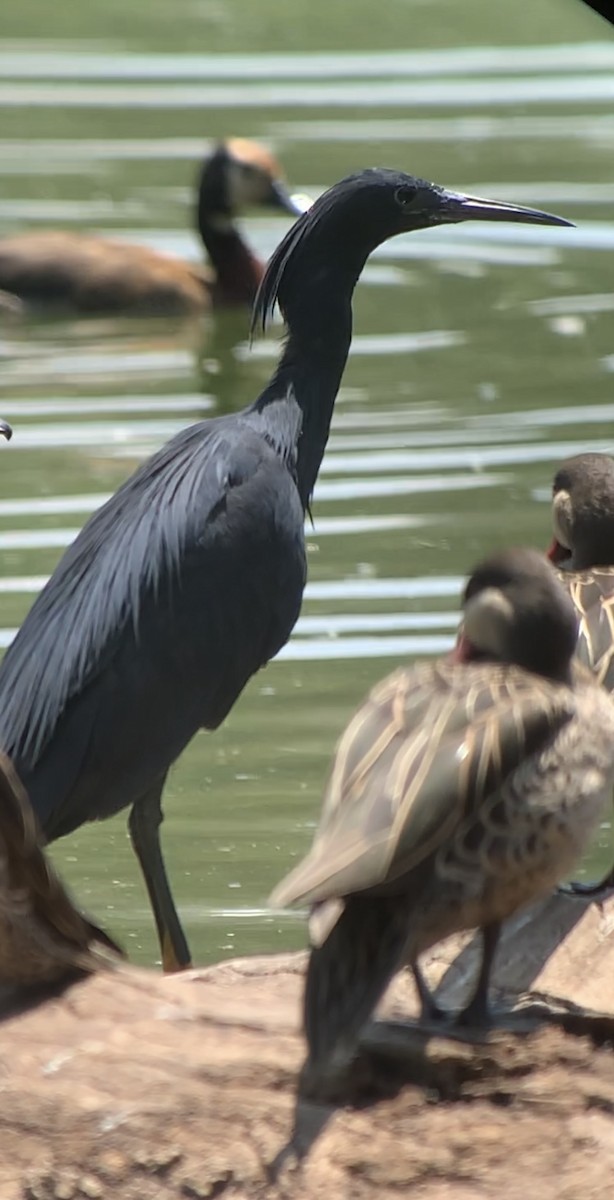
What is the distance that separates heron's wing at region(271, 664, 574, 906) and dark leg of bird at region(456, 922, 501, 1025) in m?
0.35

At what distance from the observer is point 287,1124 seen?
12.5 feet

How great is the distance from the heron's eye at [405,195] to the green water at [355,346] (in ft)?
5.27

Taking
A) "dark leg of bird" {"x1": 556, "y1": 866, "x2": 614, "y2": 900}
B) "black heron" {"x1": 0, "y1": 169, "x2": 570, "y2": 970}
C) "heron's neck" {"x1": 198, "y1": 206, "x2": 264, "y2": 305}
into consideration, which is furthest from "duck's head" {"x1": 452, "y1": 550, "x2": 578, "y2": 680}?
"heron's neck" {"x1": 198, "y1": 206, "x2": 264, "y2": 305}

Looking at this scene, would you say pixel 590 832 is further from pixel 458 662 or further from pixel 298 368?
pixel 298 368

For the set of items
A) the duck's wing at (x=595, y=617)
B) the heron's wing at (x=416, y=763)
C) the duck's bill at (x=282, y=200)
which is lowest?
A: the duck's bill at (x=282, y=200)

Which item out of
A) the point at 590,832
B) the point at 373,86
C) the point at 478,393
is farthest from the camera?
the point at 373,86

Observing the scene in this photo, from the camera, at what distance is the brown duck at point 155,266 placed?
13180 mm

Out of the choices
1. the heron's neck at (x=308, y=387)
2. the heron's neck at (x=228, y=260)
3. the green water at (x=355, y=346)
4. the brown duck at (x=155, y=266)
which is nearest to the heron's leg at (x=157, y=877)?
the green water at (x=355, y=346)

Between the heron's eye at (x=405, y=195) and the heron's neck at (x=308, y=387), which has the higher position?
the heron's eye at (x=405, y=195)

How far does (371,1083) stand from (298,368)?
2.97m

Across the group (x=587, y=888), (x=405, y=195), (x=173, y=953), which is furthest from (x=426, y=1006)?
(x=405, y=195)

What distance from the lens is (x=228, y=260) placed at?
13625 millimetres

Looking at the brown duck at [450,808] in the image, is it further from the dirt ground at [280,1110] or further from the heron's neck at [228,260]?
the heron's neck at [228,260]

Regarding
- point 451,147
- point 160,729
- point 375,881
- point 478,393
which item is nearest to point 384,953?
point 375,881
